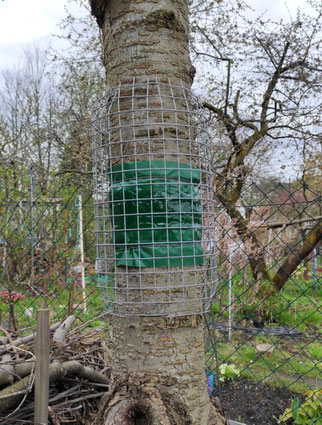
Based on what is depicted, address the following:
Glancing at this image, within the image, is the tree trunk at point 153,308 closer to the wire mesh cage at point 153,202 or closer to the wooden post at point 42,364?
the wire mesh cage at point 153,202

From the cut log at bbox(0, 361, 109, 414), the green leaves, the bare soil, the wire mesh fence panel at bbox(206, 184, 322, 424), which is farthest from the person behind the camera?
the bare soil

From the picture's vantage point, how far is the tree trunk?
43.3 inches

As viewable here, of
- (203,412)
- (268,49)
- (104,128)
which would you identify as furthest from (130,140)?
(268,49)

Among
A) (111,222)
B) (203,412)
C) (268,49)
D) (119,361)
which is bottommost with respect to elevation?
(203,412)

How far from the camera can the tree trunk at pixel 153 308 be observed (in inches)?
43.3

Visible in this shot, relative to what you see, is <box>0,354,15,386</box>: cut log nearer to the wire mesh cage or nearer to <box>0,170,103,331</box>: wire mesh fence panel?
the wire mesh cage

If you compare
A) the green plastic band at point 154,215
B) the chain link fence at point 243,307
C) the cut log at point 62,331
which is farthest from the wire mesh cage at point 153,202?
the cut log at point 62,331

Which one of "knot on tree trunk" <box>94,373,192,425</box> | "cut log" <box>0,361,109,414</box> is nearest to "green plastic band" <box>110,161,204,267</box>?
"knot on tree trunk" <box>94,373,192,425</box>

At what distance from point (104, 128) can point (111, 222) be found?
1.04ft

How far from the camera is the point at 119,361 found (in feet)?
3.81

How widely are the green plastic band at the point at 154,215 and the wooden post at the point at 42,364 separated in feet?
0.89

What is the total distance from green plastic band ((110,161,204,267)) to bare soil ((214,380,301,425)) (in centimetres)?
223

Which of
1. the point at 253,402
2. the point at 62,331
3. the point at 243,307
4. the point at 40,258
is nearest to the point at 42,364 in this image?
the point at 62,331

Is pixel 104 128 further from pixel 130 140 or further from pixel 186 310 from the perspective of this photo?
pixel 186 310
